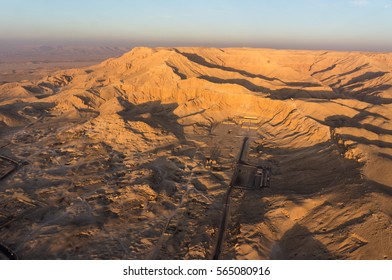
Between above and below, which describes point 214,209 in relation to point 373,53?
below

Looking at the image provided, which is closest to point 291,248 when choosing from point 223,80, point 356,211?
point 356,211

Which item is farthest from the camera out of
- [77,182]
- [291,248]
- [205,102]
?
[205,102]

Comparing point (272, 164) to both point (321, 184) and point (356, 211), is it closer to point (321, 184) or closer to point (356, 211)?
point (321, 184)

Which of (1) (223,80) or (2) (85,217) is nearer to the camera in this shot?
(2) (85,217)

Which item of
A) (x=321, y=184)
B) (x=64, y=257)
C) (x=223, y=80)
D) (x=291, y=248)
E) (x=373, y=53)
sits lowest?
(x=64, y=257)

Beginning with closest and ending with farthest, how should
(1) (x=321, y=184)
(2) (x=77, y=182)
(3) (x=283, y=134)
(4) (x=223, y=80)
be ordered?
1. (1) (x=321, y=184)
2. (2) (x=77, y=182)
3. (3) (x=283, y=134)
4. (4) (x=223, y=80)

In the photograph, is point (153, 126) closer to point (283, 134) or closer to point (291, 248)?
point (283, 134)

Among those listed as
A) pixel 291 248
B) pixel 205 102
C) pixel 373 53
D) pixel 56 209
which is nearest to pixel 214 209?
pixel 291 248
